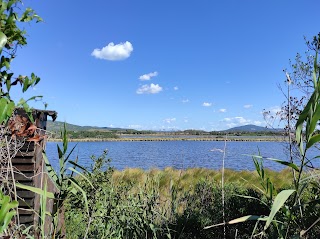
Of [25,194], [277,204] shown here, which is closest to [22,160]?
[25,194]

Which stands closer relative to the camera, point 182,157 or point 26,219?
point 182,157

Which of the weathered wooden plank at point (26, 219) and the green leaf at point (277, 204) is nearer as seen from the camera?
the green leaf at point (277, 204)

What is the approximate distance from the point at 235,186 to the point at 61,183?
5479mm

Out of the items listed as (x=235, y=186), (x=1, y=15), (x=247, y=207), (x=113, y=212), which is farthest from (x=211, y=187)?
(x=1, y=15)

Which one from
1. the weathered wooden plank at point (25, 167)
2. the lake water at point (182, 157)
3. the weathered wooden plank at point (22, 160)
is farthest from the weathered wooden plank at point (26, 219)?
the lake water at point (182, 157)

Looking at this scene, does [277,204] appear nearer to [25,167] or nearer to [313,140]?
[313,140]

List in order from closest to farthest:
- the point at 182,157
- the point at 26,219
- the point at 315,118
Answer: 1. the point at 315,118
2. the point at 182,157
3. the point at 26,219

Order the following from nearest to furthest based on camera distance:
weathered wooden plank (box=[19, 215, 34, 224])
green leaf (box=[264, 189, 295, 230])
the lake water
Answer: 1. green leaf (box=[264, 189, 295, 230])
2. the lake water
3. weathered wooden plank (box=[19, 215, 34, 224])

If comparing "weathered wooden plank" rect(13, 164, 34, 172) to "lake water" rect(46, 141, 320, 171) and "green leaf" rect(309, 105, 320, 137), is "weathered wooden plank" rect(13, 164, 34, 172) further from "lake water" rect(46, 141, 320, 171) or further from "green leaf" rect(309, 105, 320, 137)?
"green leaf" rect(309, 105, 320, 137)

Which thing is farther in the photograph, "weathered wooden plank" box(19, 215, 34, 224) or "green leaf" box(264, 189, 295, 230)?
"weathered wooden plank" box(19, 215, 34, 224)

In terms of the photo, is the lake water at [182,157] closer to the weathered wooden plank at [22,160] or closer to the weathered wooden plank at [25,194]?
the weathered wooden plank at [22,160]

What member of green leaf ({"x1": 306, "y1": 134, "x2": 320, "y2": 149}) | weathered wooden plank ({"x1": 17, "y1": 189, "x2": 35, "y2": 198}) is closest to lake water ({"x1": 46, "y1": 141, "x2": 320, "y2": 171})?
green leaf ({"x1": 306, "y1": 134, "x2": 320, "y2": 149})

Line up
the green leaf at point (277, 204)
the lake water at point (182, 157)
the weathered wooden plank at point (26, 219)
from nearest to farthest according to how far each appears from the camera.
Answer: the green leaf at point (277, 204) → the lake water at point (182, 157) → the weathered wooden plank at point (26, 219)

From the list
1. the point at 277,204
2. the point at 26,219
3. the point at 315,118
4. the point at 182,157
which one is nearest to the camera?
the point at 277,204
